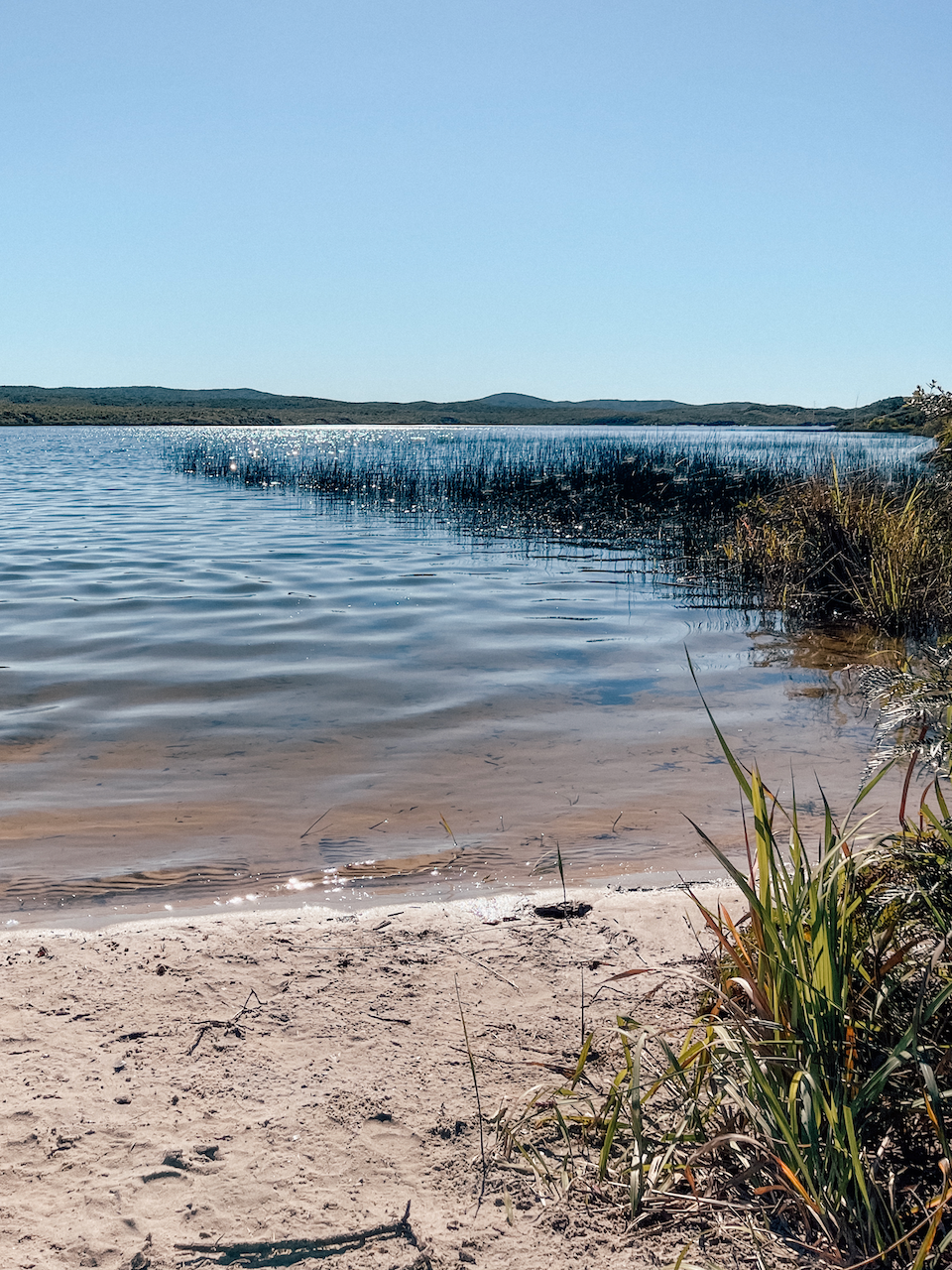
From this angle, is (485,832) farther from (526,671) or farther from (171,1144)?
(526,671)

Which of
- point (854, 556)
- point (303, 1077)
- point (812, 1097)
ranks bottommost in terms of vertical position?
point (303, 1077)

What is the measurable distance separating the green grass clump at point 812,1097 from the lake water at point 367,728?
6.56 ft

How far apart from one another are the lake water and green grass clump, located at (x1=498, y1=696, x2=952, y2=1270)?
2001mm

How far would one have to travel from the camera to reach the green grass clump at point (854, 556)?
8992 millimetres

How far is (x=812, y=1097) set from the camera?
6.09 feet

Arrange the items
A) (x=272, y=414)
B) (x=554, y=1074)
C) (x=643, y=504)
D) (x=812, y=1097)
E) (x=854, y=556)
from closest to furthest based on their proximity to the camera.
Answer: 1. (x=812, y=1097)
2. (x=554, y=1074)
3. (x=854, y=556)
4. (x=643, y=504)
5. (x=272, y=414)

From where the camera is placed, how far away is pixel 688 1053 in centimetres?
222

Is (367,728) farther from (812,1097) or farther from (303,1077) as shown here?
(812,1097)

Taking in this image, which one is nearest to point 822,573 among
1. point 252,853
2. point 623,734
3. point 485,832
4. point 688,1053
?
point 623,734

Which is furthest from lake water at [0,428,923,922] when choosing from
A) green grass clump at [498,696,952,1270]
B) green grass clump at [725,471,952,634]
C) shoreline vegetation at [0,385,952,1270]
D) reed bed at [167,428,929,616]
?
green grass clump at [498,696,952,1270]

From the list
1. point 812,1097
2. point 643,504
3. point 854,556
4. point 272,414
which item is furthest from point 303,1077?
point 272,414

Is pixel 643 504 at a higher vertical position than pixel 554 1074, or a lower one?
higher

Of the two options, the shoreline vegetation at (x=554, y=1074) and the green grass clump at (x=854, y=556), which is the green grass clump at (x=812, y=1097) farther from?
the green grass clump at (x=854, y=556)

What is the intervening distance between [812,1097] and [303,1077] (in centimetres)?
139
